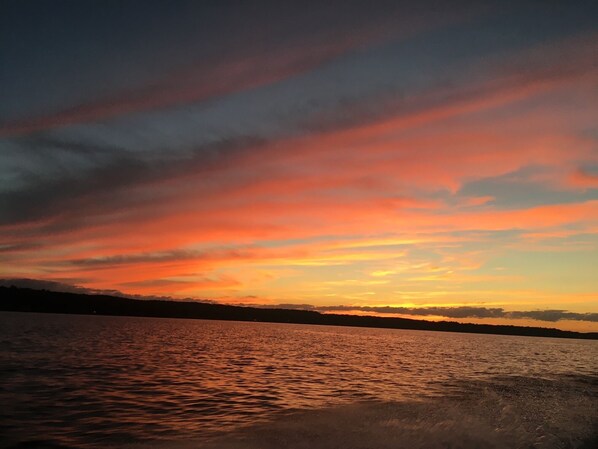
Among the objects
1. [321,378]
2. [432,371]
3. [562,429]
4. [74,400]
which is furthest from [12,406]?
[432,371]

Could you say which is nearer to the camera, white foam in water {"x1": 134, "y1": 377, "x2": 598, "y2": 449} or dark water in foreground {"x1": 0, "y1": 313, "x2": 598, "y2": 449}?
white foam in water {"x1": 134, "y1": 377, "x2": 598, "y2": 449}

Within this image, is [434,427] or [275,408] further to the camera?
[275,408]

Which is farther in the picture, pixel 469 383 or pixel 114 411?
pixel 469 383

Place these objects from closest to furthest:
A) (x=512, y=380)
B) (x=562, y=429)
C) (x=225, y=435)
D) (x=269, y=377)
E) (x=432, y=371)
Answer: (x=225, y=435) → (x=562, y=429) → (x=269, y=377) → (x=512, y=380) → (x=432, y=371)

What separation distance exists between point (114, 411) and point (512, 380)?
124 feet

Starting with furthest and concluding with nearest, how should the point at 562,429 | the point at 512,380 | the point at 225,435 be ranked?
the point at 512,380 < the point at 562,429 < the point at 225,435

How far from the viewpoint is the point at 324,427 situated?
22.3 meters

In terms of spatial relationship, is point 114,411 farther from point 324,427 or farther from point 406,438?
point 406,438

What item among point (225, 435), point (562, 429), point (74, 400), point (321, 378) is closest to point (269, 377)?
point (321, 378)

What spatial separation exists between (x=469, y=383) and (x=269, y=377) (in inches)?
724

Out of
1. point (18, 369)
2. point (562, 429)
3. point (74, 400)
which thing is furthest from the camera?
point (18, 369)

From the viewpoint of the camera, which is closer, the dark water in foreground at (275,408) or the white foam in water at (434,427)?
the white foam in water at (434,427)

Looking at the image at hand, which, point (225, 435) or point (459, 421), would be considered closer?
point (225, 435)

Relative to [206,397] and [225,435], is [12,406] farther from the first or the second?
[225,435]
